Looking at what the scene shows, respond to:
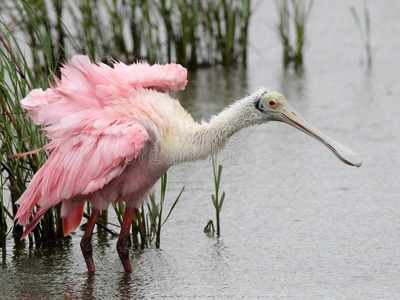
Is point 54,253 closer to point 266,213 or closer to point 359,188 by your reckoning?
point 266,213

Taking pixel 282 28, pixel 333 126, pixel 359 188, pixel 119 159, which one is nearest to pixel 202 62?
pixel 282 28

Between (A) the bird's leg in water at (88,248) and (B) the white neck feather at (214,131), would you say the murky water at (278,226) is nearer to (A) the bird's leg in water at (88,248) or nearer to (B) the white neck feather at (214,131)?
(A) the bird's leg in water at (88,248)

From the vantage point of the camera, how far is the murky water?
14.1 feet

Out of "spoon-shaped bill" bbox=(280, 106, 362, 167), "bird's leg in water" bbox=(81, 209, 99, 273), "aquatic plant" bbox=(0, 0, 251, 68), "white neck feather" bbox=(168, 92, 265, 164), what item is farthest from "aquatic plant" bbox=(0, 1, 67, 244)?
"aquatic plant" bbox=(0, 0, 251, 68)

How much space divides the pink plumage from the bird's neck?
0.14 m

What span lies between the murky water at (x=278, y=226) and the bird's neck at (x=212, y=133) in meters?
0.55

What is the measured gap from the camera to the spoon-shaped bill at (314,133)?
181 inches

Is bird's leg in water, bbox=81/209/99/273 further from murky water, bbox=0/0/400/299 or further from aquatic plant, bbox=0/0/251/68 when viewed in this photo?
aquatic plant, bbox=0/0/251/68

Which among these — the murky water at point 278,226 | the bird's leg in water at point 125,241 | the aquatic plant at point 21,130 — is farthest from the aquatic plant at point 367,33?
the bird's leg in water at point 125,241

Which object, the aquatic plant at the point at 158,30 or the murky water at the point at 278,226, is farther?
the aquatic plant at the point at 158,30

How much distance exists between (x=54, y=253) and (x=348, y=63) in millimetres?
5070

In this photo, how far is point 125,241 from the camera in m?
4.62

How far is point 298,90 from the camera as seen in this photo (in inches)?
326

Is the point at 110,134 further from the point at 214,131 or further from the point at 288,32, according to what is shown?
the point at 288,32
